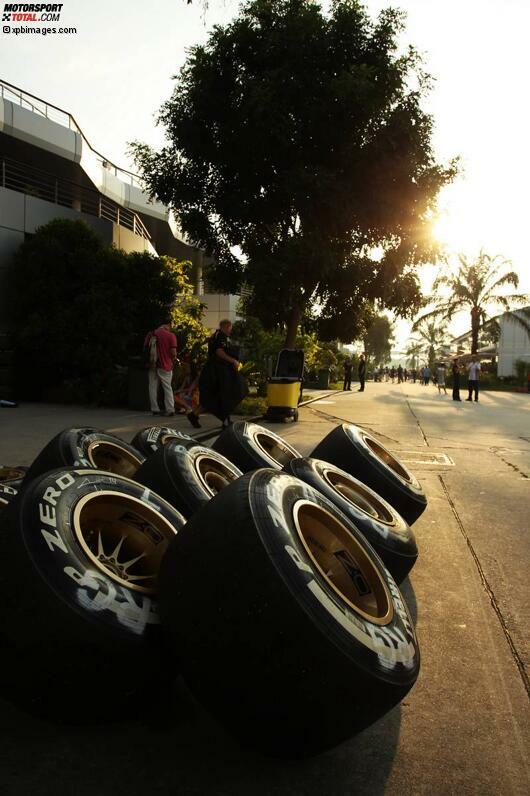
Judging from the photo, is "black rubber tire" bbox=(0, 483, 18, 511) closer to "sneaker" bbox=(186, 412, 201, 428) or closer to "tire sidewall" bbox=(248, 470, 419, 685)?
"tire sidewall" bbox=(248, 470, 419, 685)

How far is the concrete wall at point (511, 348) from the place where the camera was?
187 feet

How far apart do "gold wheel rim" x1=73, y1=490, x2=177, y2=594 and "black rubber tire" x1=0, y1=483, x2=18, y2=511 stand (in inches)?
43.9

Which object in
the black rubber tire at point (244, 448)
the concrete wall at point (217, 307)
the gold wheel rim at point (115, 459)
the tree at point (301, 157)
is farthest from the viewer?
the concrete wall at point (217, 307)

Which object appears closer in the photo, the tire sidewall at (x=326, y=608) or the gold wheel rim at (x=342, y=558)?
the tire sidewall at (x=326, y=608)

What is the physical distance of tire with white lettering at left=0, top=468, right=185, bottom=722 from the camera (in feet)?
7.38

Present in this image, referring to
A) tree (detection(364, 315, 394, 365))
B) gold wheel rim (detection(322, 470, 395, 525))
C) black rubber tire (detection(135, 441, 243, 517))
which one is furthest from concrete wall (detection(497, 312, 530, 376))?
black rubber tire (detection(135, 441, 243, 517))

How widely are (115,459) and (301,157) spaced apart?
59.4 ft

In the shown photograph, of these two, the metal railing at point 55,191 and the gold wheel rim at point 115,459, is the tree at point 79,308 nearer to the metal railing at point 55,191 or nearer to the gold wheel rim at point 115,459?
the metal railing at point 55,191

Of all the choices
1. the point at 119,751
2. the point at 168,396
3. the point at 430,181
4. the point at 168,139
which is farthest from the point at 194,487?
the point at 168,139

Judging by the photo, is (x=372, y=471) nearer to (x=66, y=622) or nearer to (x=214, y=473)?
(x=214, y=473)

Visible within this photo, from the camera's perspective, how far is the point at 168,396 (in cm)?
1435

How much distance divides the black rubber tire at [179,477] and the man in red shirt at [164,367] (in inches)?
384

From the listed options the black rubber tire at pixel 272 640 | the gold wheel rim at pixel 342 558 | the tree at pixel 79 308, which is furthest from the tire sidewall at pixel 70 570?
the tree at pixel 79 308

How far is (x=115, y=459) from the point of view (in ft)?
15.4
